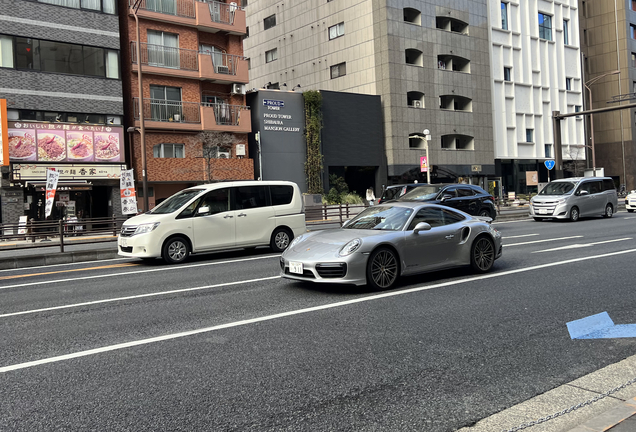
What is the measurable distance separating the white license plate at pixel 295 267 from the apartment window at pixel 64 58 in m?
24.9

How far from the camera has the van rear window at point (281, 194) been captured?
1462 cm

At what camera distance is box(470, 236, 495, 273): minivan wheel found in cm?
945

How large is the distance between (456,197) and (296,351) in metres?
13.5

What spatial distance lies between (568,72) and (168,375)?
63.0 m

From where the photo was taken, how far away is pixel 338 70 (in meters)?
47.4

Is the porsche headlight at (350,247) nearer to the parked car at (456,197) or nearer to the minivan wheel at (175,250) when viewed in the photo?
the minivan wheel at (175,250)

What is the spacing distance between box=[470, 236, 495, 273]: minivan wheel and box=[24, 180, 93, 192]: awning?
23.8 metres

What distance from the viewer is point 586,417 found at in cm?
362

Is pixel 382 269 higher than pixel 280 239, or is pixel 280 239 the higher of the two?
pixel 280 239

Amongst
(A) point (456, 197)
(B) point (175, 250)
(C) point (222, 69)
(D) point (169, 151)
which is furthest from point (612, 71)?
(B) point (175, 250)

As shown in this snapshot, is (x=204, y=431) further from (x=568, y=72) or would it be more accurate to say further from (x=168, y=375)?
(x=568, y=72)

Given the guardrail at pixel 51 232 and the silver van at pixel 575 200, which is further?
the silver van at pixel 575 200

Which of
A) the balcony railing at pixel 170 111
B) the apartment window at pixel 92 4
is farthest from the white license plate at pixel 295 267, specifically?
the apartment window at pixel 92 4

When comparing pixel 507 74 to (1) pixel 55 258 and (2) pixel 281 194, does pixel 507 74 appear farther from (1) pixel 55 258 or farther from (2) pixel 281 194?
(1) pixel 55 258
